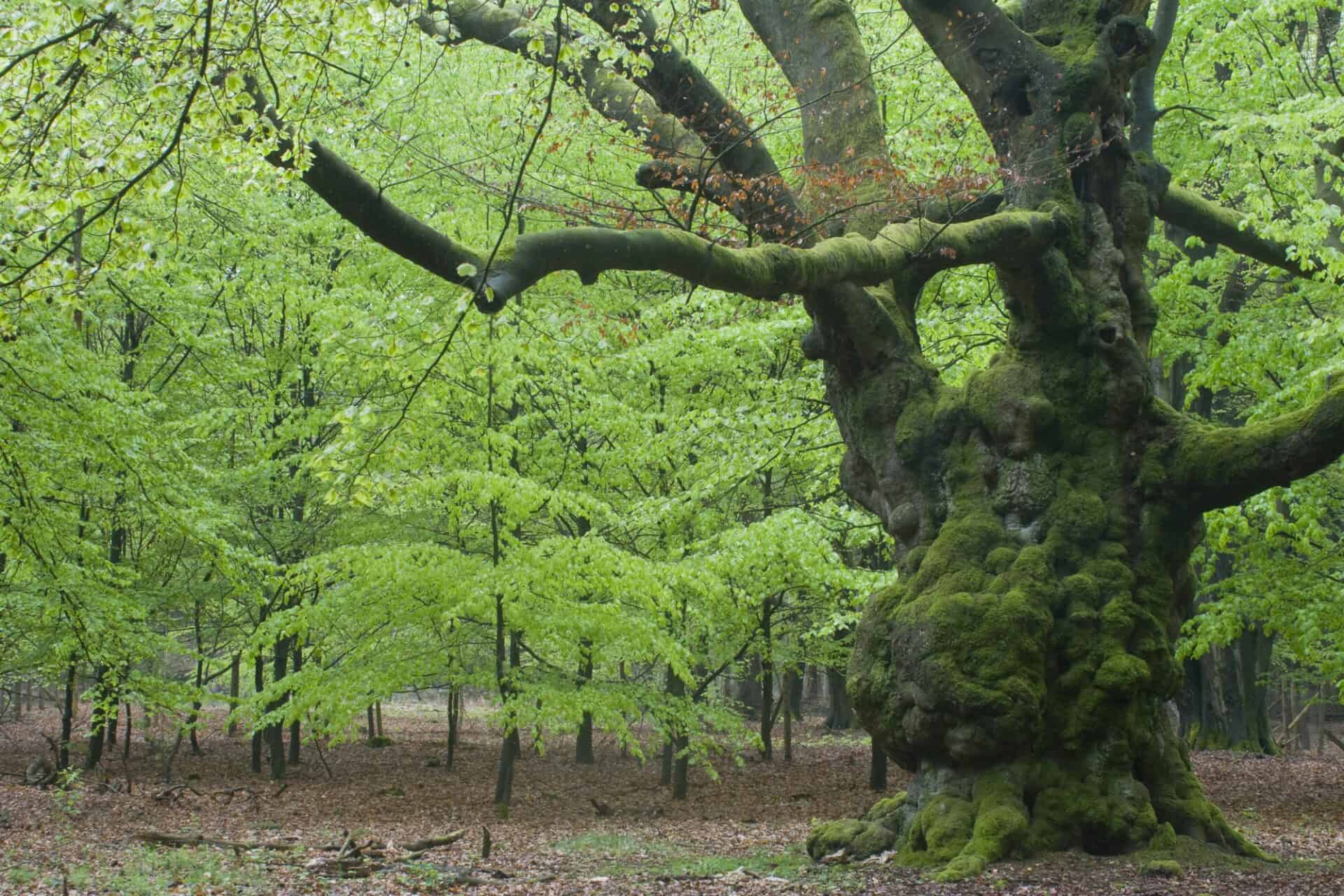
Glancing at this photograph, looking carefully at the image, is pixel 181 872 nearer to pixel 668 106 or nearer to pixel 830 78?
pixel 668 106

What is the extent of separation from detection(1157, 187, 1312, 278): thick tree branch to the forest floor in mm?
4983

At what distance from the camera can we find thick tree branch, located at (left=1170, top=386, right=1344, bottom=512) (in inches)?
252

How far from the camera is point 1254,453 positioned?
22.1 feet

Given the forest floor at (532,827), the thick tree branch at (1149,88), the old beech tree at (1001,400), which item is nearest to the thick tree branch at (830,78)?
the old beech tree at (1001,400)

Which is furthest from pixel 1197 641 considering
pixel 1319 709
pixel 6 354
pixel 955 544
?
pixel 1319 709

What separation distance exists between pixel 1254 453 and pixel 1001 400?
161cm

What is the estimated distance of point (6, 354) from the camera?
9.26m

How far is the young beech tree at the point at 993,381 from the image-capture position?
20.7 feet

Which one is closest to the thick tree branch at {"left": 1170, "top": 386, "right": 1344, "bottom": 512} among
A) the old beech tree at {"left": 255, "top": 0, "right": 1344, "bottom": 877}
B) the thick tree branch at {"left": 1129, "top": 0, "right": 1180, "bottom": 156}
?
the old beech tree at {"left": 255, "top": 0, "right": 1344, "bottom": 877}

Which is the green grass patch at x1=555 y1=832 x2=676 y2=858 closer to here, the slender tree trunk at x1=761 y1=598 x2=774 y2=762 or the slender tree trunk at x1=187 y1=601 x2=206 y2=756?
the slender tree trunk at x1=761 y1=598 x2=774 y2=762

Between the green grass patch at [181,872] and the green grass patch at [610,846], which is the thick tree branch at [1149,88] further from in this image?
the green grass patch at [181,872]

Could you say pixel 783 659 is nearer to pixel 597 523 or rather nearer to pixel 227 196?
pixel 597 523

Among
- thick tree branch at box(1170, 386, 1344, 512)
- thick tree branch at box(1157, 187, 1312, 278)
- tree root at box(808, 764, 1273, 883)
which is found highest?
thick tree branch at box(1157, 187, 1312, 278)

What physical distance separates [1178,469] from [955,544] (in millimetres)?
1558
